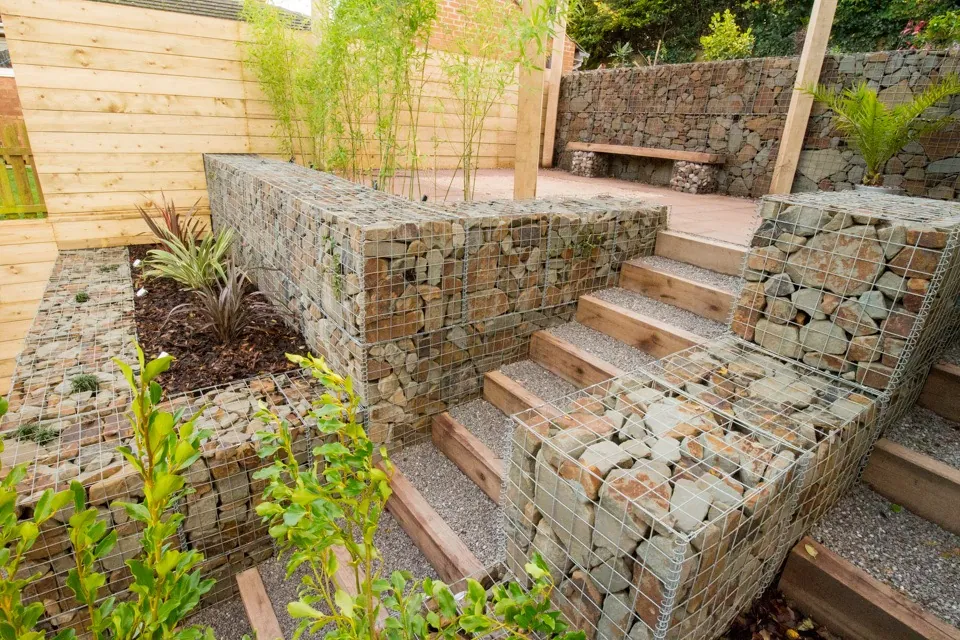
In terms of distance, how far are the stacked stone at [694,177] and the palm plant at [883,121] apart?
1.25 metres

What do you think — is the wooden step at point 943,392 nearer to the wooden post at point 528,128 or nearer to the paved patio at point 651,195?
the paved patio at point 651,195

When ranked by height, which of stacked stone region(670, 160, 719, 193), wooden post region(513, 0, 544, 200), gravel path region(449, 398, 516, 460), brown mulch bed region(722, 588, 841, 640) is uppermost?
wooden post region(513, 0, 544, 200)

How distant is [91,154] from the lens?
3.73 metres

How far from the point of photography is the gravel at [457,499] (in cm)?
181

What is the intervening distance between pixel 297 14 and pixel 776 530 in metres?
5.72

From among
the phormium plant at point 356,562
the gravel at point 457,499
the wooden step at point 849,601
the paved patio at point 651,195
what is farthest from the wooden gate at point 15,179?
the wooden step at point 849,601

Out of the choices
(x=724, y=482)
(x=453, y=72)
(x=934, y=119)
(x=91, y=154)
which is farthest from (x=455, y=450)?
(x=934, y=119)

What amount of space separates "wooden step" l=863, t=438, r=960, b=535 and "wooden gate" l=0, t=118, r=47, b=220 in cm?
527

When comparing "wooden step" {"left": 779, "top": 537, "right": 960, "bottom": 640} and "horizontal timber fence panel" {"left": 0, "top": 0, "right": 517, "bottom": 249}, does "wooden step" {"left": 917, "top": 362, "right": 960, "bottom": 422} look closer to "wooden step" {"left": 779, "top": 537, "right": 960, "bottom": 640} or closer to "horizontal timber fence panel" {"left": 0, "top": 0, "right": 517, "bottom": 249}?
"wooden step" {"left": 779, "top": 537, "right": 960, "bottom": 640}

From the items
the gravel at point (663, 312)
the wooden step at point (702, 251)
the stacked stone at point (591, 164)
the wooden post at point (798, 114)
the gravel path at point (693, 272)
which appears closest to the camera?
the gravel at point (663, 312)

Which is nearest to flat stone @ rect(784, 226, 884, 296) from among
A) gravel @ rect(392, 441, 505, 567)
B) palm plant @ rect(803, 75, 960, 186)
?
gravel @ rect(392, 441, 505, 567)

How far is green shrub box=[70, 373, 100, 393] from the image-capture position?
2.16 meters

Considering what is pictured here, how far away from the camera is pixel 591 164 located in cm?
661

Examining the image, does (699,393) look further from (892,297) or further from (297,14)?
(297,14)
